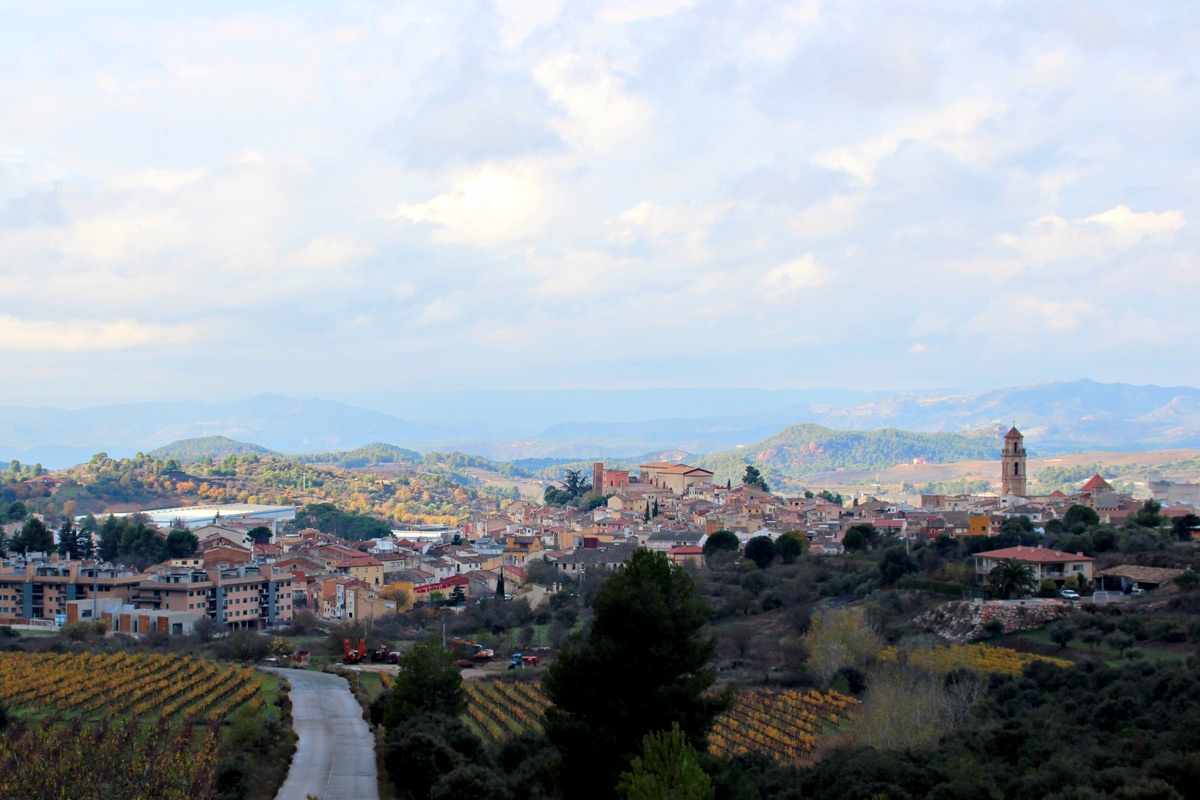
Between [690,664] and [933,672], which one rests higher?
[690,664]

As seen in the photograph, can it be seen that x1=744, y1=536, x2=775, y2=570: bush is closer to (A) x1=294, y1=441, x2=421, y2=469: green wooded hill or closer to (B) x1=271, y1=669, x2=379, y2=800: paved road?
(B) x1=271, y1=669, x2=379, y2=800: paved road

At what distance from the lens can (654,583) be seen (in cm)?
1466

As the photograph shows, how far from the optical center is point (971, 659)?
24422 millimetres

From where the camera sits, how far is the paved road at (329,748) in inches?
678

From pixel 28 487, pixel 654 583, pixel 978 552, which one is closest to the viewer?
pixel 654 583

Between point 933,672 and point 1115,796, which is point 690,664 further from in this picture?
point 933,672

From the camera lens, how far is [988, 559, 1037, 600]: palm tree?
30244 mm

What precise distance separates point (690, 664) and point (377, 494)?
9840 centimetres

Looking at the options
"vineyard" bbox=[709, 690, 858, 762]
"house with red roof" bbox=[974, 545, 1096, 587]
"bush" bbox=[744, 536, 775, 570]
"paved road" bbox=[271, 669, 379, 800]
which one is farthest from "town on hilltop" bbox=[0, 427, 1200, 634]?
"paved road" bbox=[271, 669, 379, 800]

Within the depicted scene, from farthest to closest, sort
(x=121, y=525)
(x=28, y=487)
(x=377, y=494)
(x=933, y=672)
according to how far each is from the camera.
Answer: (x=377, y=494)
(x=28, y=487)
(x=121, y=525)
(x=933, y=672)

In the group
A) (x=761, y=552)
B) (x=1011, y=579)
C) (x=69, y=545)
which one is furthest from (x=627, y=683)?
(x=69, y=545)

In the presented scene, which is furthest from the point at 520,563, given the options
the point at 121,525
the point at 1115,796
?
the point at 1115,796

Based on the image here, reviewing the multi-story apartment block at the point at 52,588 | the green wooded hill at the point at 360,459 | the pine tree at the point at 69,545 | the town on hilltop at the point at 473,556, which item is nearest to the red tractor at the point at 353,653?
the town on hilltop at the point at 473,556

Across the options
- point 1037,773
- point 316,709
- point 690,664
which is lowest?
point 316,709
